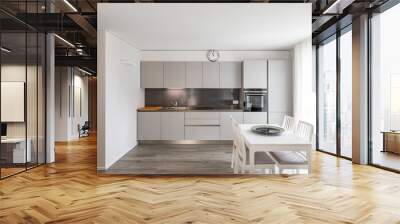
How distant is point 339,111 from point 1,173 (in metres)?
5.88

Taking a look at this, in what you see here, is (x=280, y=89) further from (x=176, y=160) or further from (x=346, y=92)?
(x=176, y=160)

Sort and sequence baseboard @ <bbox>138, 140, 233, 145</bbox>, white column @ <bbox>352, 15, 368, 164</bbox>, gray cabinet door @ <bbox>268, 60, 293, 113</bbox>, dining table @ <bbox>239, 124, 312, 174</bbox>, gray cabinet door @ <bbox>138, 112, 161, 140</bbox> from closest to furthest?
dining table @ <bbox>239, 124, 312, 174</bbox>, white column @ <bbox>352, 15, 368, 164</bbox>, gray cabinet door @ <bbox>268, 60, 293, 113</bbox>, gray cabinet door @ <bbox>138, 112, 161, 140</bbox>, baseboard @ <bbox>138, 140, 233, 145</bbox>

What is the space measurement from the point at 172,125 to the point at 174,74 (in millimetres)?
1281

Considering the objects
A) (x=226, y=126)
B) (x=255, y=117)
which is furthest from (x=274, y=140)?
(x=226, y=126)

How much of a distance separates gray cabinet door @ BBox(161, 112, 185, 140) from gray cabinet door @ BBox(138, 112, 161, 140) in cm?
12

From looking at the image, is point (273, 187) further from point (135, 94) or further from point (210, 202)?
point (135, 94)

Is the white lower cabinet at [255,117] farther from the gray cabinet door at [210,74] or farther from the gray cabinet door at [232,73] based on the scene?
the gray cabinet door at [210,74]

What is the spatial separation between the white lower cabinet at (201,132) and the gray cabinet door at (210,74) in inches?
41.6

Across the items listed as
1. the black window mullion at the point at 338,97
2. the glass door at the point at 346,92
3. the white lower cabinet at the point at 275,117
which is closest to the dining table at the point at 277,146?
the glass door at the point at 346,92

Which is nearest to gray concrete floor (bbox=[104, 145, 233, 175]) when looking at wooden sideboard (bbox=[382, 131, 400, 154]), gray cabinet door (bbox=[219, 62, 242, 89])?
gray cabinet door (bbox=[219, 62, 242, 89])

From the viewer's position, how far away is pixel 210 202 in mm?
3076

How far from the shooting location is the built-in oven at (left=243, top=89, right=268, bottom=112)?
727 centimetres

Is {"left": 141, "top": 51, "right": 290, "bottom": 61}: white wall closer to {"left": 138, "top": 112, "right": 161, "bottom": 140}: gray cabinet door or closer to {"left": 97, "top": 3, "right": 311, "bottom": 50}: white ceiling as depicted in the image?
{"left": 97, "top": 3, "right": 311, "bottom": 50}: white ceiling

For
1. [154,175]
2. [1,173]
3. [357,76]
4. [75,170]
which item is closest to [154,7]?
[154,175]
